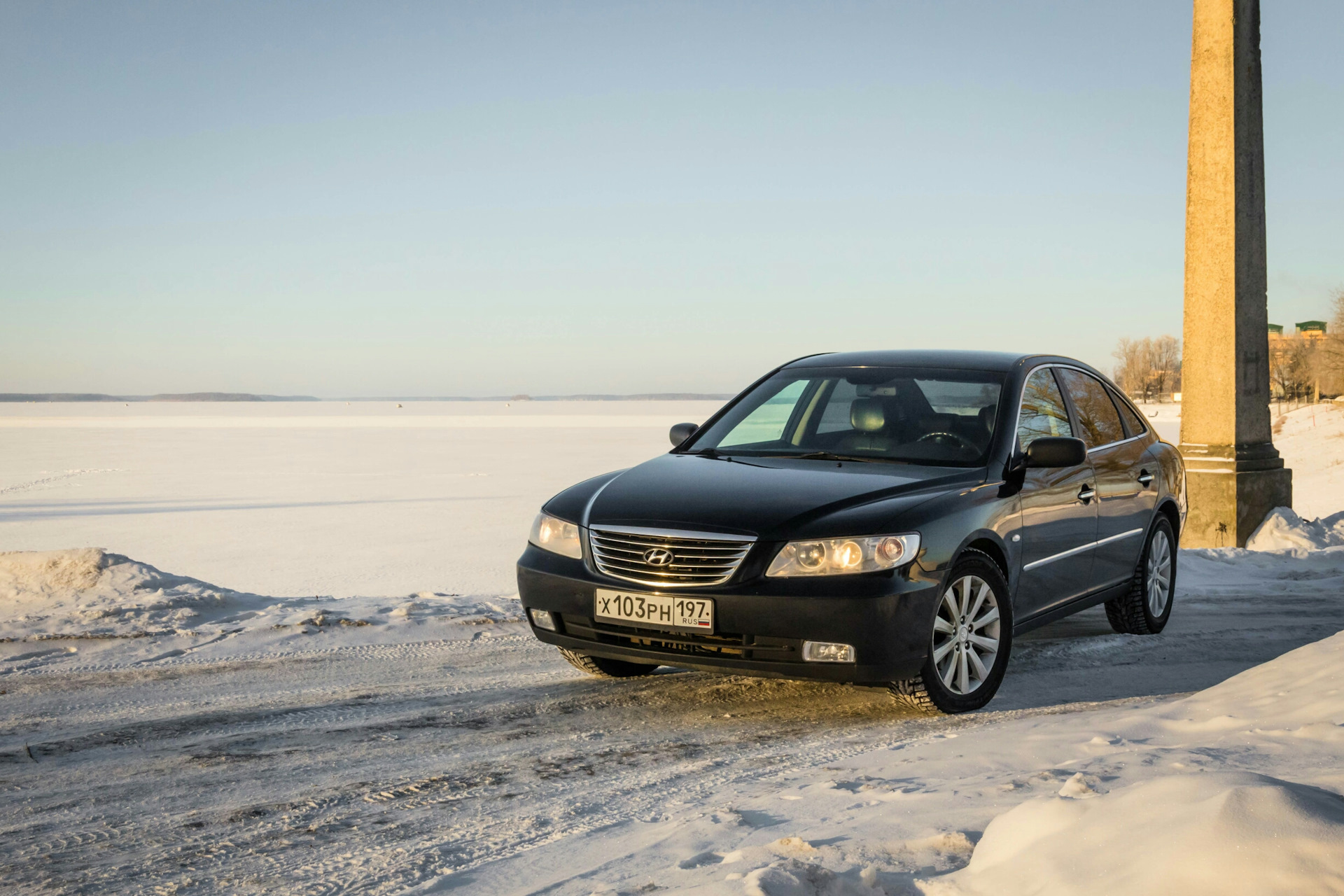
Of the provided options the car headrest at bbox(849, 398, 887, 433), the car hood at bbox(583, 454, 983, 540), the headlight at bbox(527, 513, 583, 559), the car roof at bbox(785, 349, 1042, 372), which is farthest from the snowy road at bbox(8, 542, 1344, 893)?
the car roof at bbox(785, 349, 1042, 372)

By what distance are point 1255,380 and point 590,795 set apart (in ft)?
33.3

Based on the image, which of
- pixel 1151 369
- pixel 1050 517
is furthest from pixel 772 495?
pixel 1151 369

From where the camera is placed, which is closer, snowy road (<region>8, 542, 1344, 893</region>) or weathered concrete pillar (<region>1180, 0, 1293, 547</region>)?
snowy road (<region>8, 542, 1344, 893</region>)

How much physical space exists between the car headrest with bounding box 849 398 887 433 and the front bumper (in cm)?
138

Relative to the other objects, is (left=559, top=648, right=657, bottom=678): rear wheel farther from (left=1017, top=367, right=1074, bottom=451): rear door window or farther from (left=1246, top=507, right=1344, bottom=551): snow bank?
(left=1246, top=507, right=1344, bottom=551): snow bank

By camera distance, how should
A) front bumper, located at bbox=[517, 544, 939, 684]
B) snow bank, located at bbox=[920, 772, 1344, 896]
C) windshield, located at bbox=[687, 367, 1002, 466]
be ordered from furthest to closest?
windshield, located at bbox=[687, 367, 1002, 466] < front bumper, located at bbox=[517, 544, 939, 684] < snow bank, located at bbox=[920, 772, 1344, 896]

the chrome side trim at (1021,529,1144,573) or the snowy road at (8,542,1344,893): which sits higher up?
the chrome side trim at (1021,529,1144,573)

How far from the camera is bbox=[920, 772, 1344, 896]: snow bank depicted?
2242 mm

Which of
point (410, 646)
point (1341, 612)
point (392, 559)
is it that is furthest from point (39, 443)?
point (1341, 612)

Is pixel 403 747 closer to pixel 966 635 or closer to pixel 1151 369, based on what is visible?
pixel 966 635

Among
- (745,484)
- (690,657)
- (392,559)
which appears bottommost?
(392,559)

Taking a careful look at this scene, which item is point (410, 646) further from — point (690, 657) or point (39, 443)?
point (39, 443)

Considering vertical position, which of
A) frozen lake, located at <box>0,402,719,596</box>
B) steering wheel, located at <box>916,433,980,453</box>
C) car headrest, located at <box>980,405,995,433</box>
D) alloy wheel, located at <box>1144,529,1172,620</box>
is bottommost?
frozen lake, located at <box>0,402,719,596</box>

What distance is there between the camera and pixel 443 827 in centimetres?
350
